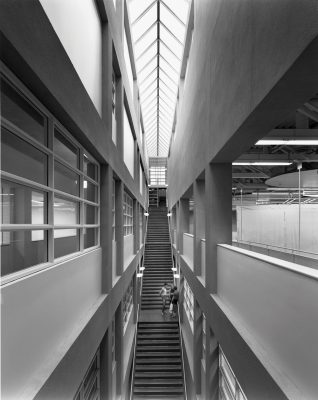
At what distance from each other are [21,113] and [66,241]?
213 centimetres

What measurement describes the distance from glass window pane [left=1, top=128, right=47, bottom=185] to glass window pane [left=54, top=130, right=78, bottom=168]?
0.46 m

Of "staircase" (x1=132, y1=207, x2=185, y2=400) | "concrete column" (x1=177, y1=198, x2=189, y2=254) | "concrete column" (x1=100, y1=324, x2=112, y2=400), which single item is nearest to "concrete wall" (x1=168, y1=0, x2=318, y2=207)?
"concrete column" (x1=100, y1=324, x2=112, y2=400)

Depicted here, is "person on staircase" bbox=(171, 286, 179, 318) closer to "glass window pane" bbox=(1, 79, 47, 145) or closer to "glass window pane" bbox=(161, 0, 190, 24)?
"glass window pane" bbox=(161, 0, 190, 24)

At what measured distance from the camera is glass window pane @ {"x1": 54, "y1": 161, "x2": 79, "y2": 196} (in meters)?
4.16

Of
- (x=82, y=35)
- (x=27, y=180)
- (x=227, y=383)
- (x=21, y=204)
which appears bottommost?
(x=227, y=383)

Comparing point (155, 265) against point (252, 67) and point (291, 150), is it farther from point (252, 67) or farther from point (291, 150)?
point (252, 67)

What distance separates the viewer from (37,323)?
9.00 ft

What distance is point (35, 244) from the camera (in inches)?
126

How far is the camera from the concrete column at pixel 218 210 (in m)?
5.66

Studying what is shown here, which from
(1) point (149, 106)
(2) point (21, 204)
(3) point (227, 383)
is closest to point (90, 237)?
(2) point (21, 204)

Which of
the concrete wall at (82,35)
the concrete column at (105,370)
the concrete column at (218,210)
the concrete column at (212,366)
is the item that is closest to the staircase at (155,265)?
the concrete column at (212,366)

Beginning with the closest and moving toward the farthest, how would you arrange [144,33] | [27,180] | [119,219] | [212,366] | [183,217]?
1. [27,180]
2. [212,366]
3. [119,219]
4. [144,33]
5. [183,217]

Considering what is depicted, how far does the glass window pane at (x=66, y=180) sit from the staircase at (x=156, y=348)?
938 cm

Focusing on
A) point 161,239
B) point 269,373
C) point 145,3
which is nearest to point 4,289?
point 269,373
